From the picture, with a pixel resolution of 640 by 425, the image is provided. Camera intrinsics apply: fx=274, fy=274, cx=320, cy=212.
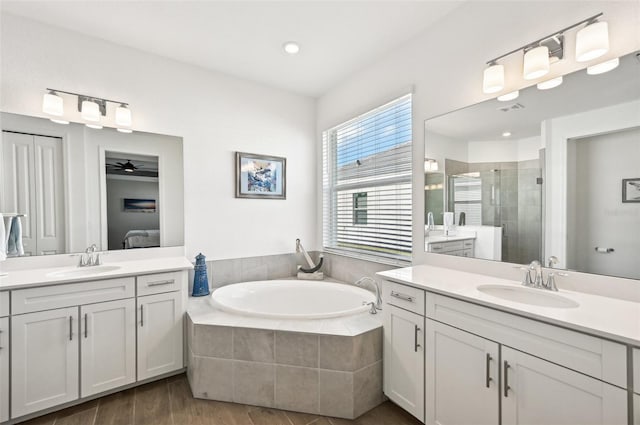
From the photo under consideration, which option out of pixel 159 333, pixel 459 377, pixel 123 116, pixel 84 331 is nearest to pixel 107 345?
pixel 84 331

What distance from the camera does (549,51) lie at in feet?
4.80

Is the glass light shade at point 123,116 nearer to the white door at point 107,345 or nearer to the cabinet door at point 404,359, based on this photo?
the white door at point 107,345

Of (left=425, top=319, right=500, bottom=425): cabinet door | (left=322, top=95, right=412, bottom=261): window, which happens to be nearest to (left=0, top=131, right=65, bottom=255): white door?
(left=322, top=95, right=412, bottom=261): window

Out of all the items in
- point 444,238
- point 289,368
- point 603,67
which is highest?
point 603,67

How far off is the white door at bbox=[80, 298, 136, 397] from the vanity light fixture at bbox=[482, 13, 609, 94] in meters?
2.80

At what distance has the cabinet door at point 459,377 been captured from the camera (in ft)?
4.13

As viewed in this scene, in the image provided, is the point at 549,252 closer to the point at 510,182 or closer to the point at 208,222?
the point at 510,182

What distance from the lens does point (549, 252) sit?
1.48 m

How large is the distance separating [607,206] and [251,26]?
2481 mm

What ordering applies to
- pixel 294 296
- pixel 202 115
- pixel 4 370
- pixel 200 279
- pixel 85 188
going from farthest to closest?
pixel 294 296, pixel 202 115, pixel 200 279, pixel 85 188, pixel 4 370

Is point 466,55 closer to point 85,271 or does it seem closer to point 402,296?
point 402,296

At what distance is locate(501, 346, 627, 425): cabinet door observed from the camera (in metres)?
0.94

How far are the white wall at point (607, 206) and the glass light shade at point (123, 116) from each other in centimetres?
307

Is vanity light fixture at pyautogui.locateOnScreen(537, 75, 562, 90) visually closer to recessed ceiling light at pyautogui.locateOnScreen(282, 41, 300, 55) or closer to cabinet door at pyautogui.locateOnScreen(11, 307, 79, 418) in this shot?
recessed ceiling light at pyautogui.locateOnScreen(282, 41, 300, 55)
